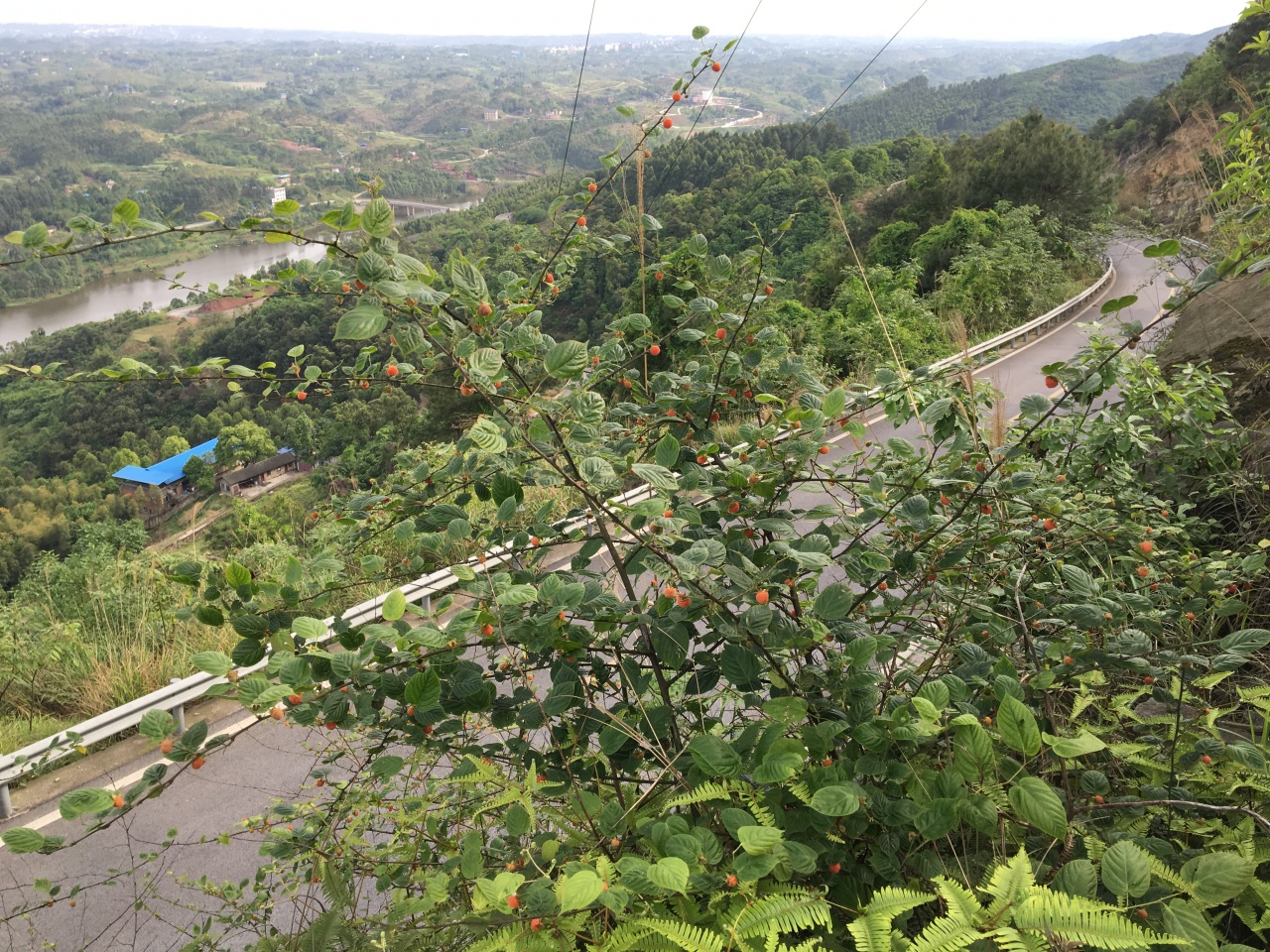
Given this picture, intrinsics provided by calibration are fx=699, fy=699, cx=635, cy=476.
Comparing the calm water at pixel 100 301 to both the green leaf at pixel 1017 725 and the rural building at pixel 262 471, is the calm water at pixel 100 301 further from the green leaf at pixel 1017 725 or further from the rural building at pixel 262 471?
the green leaf at pixel 1017 725

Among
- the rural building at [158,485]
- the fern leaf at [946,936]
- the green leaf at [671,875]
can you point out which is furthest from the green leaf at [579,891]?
the rural building at [158,485]

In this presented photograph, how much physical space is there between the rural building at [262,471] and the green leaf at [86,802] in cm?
3538

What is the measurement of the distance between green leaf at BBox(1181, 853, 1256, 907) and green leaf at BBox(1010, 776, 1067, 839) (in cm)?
23

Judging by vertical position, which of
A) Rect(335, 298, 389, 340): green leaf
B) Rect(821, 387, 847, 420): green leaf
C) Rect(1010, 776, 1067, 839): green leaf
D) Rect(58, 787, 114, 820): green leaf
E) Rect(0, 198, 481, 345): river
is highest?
Rect(335, 298, 389, 340): green leaf

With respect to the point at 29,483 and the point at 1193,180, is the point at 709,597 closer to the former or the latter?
the point at 1193,180

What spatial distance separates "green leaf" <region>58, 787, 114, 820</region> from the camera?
99 cm

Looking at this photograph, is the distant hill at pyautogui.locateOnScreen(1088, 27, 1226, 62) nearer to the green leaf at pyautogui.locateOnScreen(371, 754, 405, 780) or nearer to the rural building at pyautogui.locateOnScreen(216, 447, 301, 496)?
the rural building at pyautogui.locateOnScreen(216, 447, 301, 496)

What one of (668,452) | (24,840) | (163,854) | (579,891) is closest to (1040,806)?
(579,891)

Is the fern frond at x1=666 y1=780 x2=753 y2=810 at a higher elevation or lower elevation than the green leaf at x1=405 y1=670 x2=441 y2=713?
lower

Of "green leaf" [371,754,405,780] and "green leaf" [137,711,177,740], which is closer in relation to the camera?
"green leaf" [137,711,177,740]

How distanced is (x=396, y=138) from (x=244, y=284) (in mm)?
106145

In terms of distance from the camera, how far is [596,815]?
52.9 inches

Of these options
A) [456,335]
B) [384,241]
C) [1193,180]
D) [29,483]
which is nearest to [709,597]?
[456,335]

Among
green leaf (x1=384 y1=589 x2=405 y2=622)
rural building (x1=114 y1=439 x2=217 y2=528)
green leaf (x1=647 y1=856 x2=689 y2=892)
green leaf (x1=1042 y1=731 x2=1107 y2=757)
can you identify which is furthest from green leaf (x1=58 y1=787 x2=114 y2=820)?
rural building (x1=114 y1=439 x2=217 y2=528)
